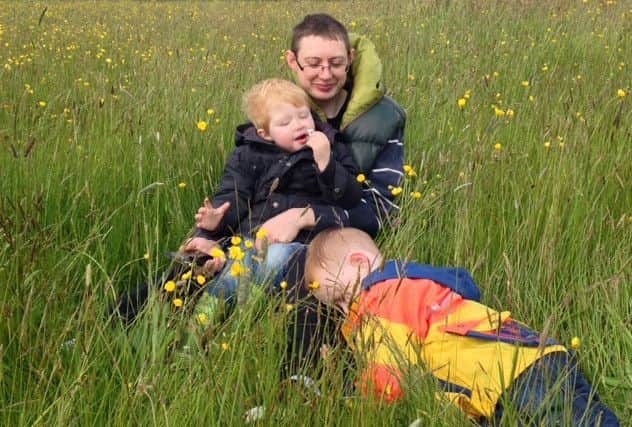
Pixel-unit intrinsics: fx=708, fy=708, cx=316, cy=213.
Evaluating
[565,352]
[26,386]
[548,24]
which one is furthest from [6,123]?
[548,24]

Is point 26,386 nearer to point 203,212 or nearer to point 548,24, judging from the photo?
point 203,212

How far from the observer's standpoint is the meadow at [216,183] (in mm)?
1690

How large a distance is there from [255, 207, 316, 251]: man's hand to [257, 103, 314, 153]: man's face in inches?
15.7

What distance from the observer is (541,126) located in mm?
3904

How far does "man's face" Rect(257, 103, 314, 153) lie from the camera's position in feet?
11.0

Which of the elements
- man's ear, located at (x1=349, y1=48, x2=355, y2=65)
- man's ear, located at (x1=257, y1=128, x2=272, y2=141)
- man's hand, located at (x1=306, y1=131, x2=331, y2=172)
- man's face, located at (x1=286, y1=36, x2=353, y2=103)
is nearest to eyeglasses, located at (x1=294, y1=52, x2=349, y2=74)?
man's face, located at (x1=286, y1=36, x2=353, y2=103)

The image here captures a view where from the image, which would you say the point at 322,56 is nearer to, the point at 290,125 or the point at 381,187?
the point at 290,125

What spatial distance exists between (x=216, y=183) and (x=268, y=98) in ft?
1.86

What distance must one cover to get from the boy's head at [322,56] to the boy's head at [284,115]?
0.13m

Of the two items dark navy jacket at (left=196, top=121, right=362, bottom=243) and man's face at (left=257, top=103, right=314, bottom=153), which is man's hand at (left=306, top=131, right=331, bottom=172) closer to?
dark navy jacket at (left=196, top=121, right=362, bottom=243)

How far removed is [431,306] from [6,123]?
9.50 feet

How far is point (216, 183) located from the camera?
3674mm

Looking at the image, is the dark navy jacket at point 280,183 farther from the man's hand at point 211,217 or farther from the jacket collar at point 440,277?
the jacket collar at point 440,277

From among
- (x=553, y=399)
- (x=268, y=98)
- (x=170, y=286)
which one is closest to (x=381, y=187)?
(x=268, y=98)
